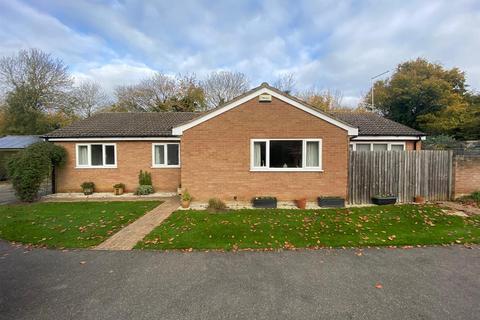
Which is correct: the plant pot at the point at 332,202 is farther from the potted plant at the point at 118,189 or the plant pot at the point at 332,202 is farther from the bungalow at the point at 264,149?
the potted plant at the point at 118,189

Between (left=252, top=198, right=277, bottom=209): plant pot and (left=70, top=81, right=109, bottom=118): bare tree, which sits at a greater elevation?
(left=70, top=81, right=109, bottom=118): bare tree

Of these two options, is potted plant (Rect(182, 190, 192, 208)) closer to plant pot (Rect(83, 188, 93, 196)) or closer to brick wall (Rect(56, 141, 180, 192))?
brick wall (Rect(56, 141, 180, 192))

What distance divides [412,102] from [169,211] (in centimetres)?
3232

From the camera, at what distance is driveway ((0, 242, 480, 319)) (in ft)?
11.5

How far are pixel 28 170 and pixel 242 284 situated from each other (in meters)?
12.0

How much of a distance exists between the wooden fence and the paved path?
7.79 meters

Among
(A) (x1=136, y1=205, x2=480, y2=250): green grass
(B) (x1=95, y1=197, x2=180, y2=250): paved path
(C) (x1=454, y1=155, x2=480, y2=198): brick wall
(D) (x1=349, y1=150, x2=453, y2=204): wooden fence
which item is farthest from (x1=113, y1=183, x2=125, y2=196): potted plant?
(C) (x1=454, y1=155, x2=480, y2=198): brick wall

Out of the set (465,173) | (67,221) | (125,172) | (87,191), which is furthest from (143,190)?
(465,173)

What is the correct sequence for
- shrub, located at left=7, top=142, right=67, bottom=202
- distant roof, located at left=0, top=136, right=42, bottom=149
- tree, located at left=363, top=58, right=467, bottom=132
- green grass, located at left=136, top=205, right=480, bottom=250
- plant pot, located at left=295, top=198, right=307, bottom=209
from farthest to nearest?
tree, located at left=363, top=58, right=467, bottom=132, distant roof, located at left=0, top=136, right=42, bottom=149, shrub, located at left=7, top=142, right=67, bottom=202, plant pot, located at left=295, top=198, right=307, bottom=209, green grass, located at left=136, top=205, right=480, bottom=250

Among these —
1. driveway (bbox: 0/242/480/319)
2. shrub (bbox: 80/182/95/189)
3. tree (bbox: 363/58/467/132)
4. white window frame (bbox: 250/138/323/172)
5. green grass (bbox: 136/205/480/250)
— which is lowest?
driveway (bbox: 0/242/480/319)

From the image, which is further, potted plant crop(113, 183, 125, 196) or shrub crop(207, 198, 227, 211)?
potted plant crop(113, 183, 125, 196)

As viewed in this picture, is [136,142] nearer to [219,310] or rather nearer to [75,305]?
[75,305]

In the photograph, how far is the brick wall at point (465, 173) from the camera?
34.6ft

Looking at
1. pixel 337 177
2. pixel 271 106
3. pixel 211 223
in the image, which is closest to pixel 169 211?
pixel 211 223
